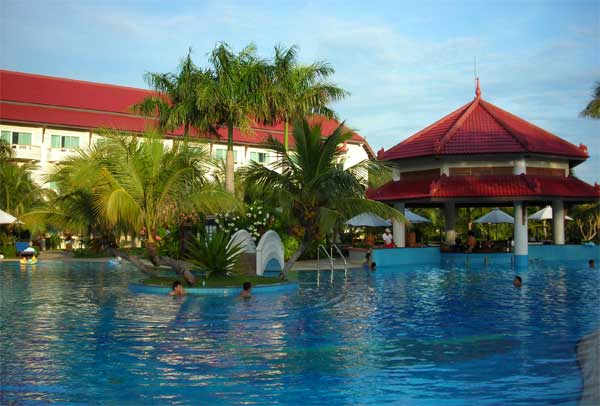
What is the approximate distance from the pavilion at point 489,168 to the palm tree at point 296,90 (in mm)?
4673

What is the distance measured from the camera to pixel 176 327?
12.6 meters

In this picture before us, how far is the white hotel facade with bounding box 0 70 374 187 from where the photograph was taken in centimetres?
4797

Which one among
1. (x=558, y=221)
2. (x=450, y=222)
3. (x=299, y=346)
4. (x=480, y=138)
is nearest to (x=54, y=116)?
(x=450, y=222)

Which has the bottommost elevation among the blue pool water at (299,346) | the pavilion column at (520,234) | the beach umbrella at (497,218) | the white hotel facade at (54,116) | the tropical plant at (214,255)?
the blue pool water at (299,346)

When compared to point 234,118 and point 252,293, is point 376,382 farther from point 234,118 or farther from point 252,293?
point 234,118

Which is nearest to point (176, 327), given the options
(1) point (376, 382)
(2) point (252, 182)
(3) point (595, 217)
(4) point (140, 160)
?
(1) point (376, 382)

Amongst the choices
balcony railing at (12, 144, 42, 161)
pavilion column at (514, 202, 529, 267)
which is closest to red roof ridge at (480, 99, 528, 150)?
pavilion column at (514, 202, 529, 267)

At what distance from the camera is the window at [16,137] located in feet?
157

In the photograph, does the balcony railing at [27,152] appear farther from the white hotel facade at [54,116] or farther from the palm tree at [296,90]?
the palm tree at [296,90]

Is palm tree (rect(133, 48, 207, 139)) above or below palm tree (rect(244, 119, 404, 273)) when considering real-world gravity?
above

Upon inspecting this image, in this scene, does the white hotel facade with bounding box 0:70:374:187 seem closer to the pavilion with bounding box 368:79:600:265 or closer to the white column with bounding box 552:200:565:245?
the pavilion with bounding box 368:79:600:265

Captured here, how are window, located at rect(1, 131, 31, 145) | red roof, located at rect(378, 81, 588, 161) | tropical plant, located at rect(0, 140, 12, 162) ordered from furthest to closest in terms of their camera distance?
window, located at rect(1, 131, 31, 145) → tropical plant, located at rect(0, 140, 12, 162) → red roof, located at rect(378, 81, 588, 161)

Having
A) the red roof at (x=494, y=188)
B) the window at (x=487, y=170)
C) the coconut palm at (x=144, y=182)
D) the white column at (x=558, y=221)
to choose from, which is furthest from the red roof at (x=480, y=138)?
the coconut palm at (x=144, y=182)

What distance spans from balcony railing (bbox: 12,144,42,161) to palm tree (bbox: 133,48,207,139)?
1848 centimetres
